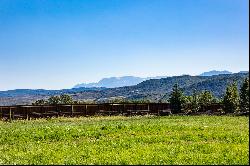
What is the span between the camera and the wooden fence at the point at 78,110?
59.1m

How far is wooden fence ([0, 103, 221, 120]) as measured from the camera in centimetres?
5906

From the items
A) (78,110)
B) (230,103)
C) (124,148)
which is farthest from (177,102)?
(124,148)

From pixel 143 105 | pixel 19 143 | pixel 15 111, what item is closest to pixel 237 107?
pixel 143 105

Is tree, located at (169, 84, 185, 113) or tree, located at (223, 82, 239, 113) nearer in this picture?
tree, located at (169, 84, 185, 113)

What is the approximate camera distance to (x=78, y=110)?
2522 inches

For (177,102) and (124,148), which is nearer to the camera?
(124,148)

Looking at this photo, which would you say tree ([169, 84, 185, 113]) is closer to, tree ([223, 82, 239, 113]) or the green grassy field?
tree ([223, 82, 239, 113])

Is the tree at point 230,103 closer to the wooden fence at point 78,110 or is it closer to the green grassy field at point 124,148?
the wooden fence at point 78,110

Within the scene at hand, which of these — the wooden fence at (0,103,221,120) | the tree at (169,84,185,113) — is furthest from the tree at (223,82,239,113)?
the wooden fence at (0,103,221,120)

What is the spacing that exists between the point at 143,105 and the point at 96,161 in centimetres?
5531

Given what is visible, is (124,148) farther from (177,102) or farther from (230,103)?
(230,103)

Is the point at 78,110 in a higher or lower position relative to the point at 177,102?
lower

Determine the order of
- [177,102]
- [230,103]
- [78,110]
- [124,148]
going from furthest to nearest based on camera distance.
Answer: [230,103] < [177,102] < [78,110] < [124,148]

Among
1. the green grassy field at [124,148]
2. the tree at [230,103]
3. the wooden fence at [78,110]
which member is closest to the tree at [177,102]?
the wooden fence at [78,110]
